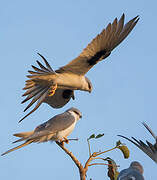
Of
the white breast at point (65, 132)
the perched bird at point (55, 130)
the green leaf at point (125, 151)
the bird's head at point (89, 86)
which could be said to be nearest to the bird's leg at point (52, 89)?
the perched bird at point (55, 130)

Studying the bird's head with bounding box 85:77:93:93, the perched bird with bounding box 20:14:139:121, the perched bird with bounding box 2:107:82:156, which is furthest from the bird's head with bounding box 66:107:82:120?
the bird's head with bounding box 85:77:93:93

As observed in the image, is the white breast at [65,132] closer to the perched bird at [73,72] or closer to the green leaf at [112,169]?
A: the perched bird at [73,72]

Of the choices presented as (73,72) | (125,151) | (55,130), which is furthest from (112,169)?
(73,72)

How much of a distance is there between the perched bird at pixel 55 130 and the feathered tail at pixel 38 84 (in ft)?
1.50

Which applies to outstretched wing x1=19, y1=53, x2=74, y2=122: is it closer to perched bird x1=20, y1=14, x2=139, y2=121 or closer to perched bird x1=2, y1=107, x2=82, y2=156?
perched bird x1=20, y1=14, x2=139, y2=121

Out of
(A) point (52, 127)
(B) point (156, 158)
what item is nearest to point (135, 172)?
(B) point (156, 158)

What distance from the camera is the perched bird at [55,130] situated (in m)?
5.40

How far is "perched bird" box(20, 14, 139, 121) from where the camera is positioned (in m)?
6.53

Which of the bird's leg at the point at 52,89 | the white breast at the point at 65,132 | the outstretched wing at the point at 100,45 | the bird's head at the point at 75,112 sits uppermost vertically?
the outstretched wing at the point at 100,45

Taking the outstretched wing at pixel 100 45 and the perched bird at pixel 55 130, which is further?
the outstretched wing at pixel 100 45

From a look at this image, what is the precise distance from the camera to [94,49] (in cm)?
738

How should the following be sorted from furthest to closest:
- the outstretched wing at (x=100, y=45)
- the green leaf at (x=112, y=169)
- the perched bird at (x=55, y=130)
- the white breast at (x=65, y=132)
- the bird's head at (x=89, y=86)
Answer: the bird's head at (x=89, y=86) < the outstretched wing at (x=100, y=45) < the white breast at (x=65, y=132) < the perched bird at (x=55, y=130) < the green leaf at (x=112, y=169)

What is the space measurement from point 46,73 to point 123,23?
1.86m

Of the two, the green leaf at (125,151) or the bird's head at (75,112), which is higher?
the bird's head at (75,112)
